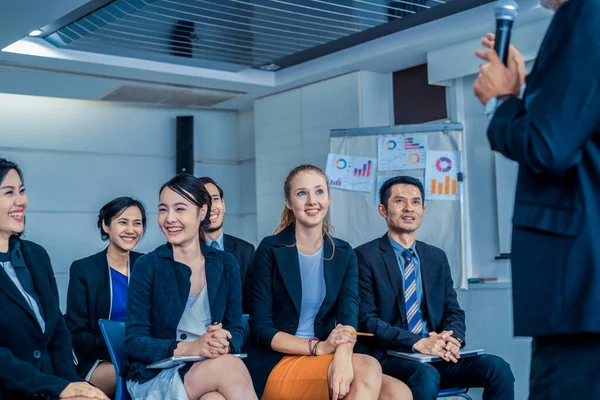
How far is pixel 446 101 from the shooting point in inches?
238

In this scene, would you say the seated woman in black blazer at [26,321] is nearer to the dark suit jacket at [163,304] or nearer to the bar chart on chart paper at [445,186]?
the dark suit jacket at [163,304]

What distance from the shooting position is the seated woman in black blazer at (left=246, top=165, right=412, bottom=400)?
2.75 m

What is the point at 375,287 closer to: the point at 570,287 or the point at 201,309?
the point at 201,309

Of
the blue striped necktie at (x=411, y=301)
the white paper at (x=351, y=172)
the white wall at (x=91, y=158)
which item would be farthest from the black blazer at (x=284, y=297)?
the white wall at (x=91, y=158)

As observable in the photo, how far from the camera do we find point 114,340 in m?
2.78

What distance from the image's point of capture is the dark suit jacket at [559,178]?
4.44 ft

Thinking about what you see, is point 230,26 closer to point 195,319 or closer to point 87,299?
point 87,299

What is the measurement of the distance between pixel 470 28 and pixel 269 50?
1611 millimetres

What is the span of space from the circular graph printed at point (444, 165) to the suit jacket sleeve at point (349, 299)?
2.51 meters

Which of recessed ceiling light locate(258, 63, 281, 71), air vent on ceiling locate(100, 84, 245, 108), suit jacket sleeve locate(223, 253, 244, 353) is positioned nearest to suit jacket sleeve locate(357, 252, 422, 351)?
suit jacket sleeve locate(223, 253, 244, 353)

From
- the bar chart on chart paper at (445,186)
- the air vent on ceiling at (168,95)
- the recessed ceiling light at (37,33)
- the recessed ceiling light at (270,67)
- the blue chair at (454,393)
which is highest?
the recessed ceiling light at (37,33)

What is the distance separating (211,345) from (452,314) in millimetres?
1466

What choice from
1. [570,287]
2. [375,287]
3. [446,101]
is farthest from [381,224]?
[570,287]

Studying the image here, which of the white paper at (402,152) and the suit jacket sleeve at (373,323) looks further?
the white paper at (402,152)
